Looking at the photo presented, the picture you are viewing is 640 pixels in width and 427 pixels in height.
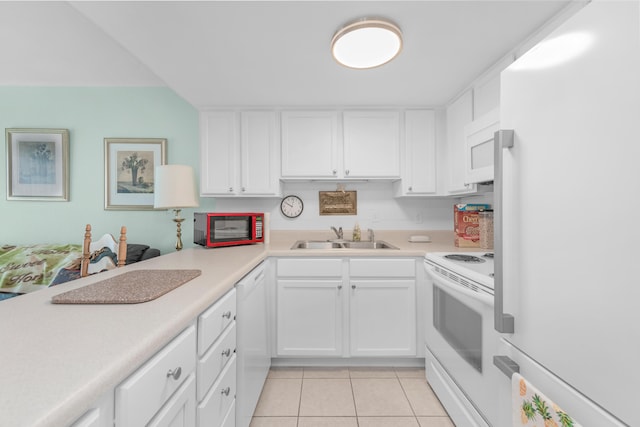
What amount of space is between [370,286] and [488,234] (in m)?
0.95

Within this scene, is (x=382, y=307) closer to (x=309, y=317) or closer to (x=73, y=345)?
(x=309, y=317)

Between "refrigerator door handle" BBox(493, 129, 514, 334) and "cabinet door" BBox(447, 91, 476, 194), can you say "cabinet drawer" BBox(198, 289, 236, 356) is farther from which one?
"cabinet door" BBox(447, 91, 476, 194)

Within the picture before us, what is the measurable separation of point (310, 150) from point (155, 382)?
6.71 ft

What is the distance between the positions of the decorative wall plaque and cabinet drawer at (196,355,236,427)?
1677mm

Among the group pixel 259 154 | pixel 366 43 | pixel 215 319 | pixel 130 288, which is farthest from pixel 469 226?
pixel 130 288

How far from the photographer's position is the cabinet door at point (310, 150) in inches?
95.3

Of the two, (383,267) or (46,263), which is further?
(46,263)

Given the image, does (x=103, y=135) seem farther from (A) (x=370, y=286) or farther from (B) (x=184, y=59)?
(A) (x=370, y=286)

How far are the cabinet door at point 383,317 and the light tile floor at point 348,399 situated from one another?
0.18m

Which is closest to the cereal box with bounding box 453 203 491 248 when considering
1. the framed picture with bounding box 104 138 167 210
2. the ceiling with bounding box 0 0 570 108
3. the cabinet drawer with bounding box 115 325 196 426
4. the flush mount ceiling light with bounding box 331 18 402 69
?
the ceiling with bounding box 0 0 570 108

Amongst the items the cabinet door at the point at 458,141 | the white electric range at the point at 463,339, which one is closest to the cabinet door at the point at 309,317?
the white electric range at the point at 463,339

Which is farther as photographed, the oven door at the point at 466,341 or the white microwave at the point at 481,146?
the white microwave at the point at 481,146

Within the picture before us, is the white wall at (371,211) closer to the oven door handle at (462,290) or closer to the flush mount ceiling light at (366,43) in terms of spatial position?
the oven door handle at (462,290)

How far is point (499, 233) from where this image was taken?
0.85 metres
